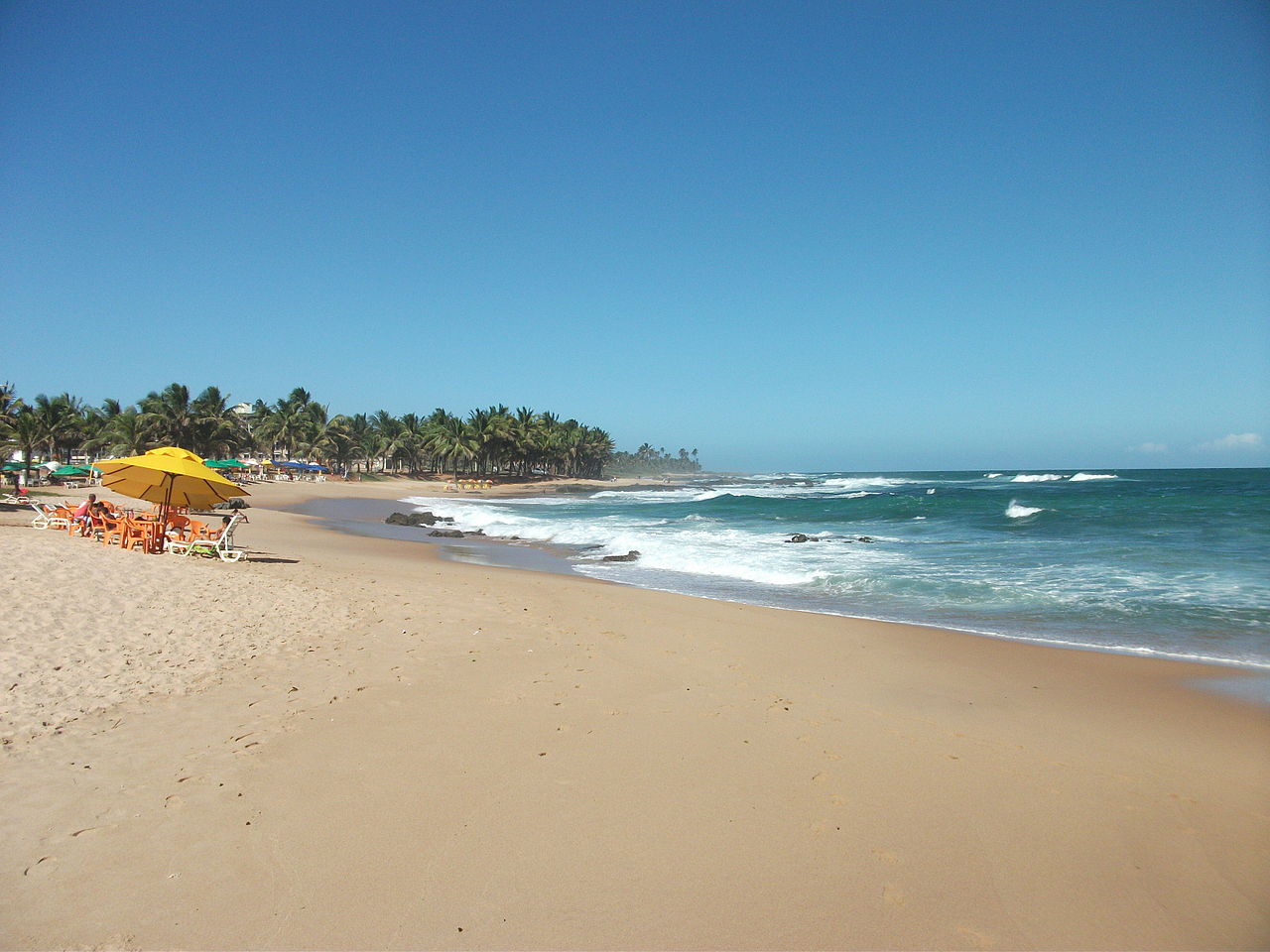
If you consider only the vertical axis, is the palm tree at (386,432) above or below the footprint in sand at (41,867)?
above

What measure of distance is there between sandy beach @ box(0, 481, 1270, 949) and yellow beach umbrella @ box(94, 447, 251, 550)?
157 inches

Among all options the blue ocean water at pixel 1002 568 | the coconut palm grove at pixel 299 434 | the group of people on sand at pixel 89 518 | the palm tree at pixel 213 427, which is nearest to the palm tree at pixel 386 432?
the coconut palm grove at pixel 299 434

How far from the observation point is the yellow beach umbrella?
1132cm

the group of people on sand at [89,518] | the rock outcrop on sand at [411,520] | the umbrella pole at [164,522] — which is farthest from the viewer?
the rock outcrop on sand at [411,520]

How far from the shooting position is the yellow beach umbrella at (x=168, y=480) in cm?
1132

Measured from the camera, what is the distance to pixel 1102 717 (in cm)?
597

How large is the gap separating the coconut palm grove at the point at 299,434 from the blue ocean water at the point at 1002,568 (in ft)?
97.1

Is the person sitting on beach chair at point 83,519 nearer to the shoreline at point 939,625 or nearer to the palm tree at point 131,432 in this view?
the shoreline at point 939,625

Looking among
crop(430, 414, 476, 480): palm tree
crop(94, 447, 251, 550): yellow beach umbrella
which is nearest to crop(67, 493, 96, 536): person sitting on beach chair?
crop(94, 447, 251, 550): yellow beach umbrella

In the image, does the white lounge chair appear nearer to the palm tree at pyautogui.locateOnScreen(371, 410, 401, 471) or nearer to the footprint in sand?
the footprint in sand

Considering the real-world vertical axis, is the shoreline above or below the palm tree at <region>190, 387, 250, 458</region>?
below

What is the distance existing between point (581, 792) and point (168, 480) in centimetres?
1128

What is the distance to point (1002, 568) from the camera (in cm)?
1546

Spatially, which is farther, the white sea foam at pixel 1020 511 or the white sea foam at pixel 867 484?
the white sea foam at pixel 867 484
